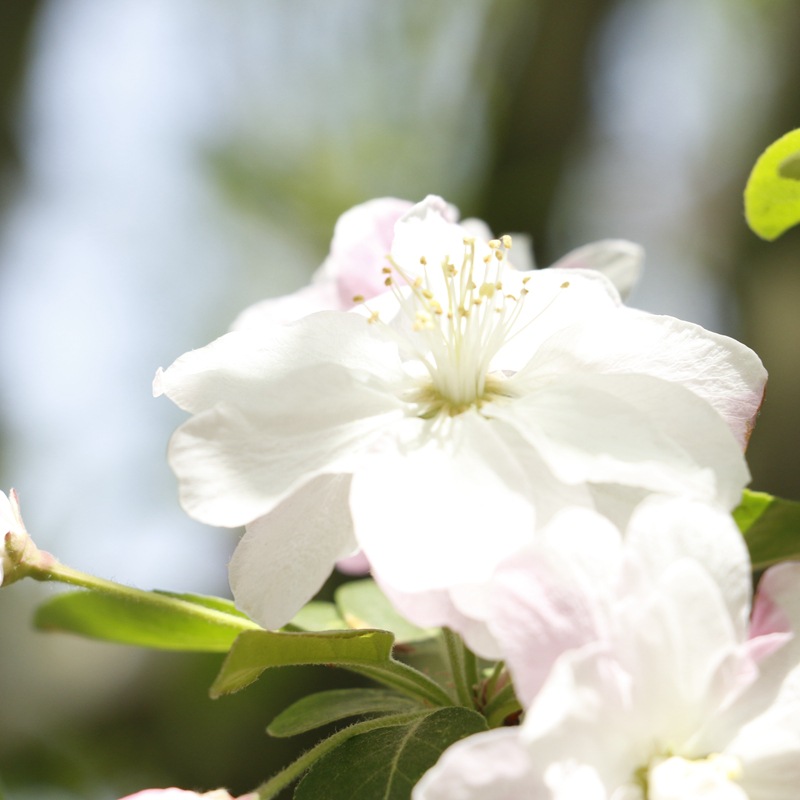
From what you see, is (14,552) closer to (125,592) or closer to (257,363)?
(125,592)

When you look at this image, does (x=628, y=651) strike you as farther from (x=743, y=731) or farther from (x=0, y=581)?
(x=0, y=581)

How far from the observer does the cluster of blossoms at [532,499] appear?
435 mm

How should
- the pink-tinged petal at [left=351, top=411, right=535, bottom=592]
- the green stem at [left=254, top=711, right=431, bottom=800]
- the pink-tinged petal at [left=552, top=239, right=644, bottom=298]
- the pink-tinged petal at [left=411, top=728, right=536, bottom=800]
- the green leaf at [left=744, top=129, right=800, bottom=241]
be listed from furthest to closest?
the pink-tinged petal at [left=552, top=239, right=644, bottom=298]
the green leaf at [left=744, top=129, right=800, bottom=241]
the green stem at [left=254, top=711, right=431, bottom=800]
the pink-tinged petal at [left=351, top=411, right=535, bottom=592]
the pink-tinged petal at [left=411, top=728, right=536, bottom=800]

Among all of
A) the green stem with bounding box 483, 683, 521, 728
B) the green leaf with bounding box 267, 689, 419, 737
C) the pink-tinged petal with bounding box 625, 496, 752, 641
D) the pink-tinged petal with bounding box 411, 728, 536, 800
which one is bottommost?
the green leaf with bounding box 267, 689, 419, 737

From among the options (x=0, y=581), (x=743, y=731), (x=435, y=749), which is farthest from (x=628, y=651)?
(x=0, y=581)

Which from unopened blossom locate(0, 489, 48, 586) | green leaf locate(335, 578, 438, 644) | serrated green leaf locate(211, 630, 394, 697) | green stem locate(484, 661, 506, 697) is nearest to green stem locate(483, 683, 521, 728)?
green stem locate(484, 661, 506, 697)

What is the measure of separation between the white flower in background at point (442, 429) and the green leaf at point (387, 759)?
0.34 feet

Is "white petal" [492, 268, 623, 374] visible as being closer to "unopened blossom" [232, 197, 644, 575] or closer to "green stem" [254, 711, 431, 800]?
"unopened blossom" [232, 197, 644, 575]

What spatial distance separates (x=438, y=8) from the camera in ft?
12.3

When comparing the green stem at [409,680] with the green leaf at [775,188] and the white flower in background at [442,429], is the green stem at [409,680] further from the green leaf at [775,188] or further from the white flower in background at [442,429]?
the green leaf at [775,188]

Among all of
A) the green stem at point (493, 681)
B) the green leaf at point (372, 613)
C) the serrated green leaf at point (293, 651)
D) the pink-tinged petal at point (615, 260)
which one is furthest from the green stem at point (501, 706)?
the pink-tinged petal at point (615, 260)

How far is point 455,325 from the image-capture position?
729 mm

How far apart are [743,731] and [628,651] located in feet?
0.28

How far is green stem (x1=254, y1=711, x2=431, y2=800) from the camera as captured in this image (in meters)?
0.60
